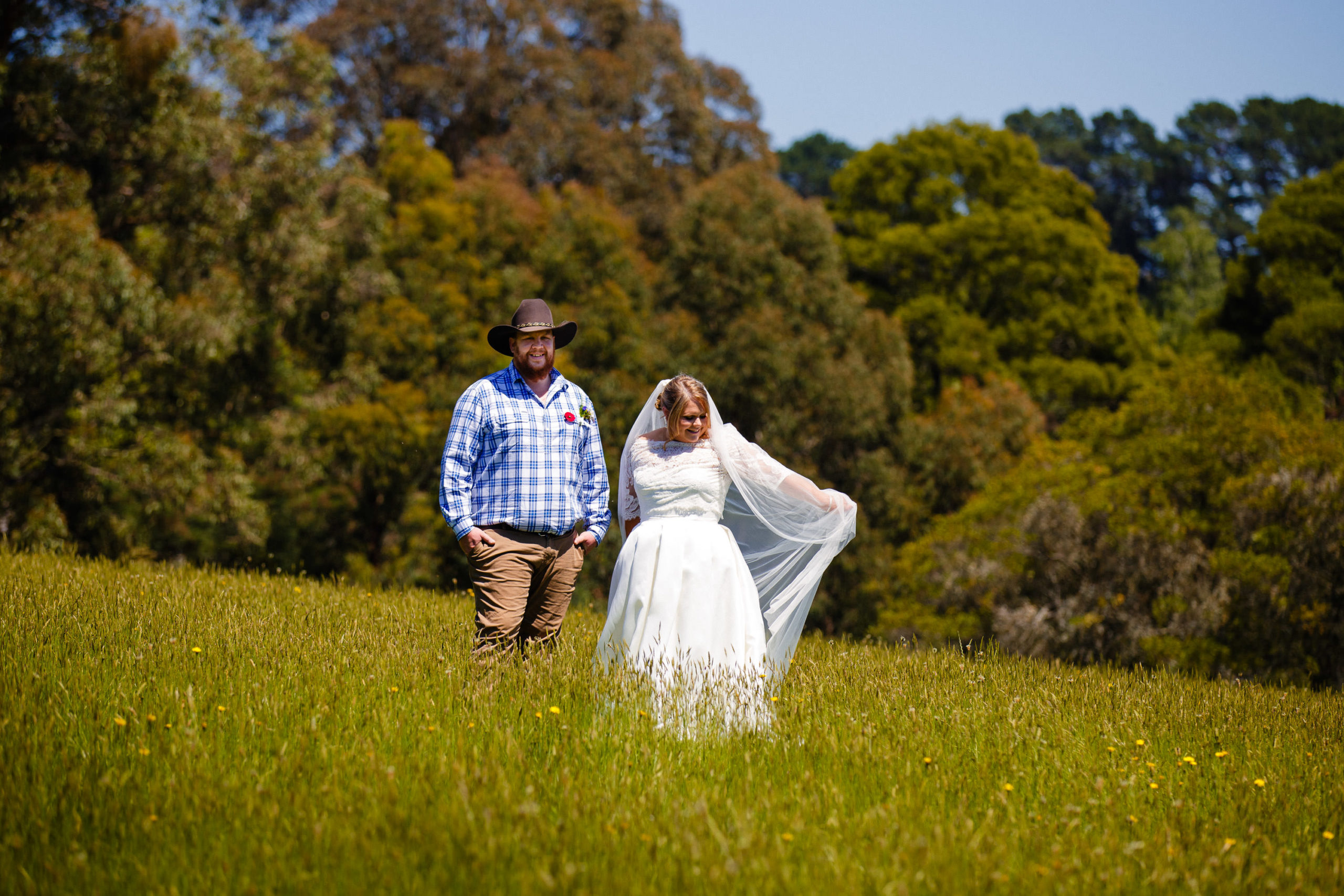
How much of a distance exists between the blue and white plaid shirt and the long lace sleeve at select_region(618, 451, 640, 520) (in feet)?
1.28

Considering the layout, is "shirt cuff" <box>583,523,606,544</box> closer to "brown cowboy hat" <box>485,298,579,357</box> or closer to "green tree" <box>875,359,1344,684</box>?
"brown cowboy hat" <box>485,298,579,357</box>

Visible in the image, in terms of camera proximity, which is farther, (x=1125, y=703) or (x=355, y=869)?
(x=1125, y=703)

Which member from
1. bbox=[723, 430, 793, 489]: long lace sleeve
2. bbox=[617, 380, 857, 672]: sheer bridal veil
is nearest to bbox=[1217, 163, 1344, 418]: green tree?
bbox=[617, 380, 857, 672]: sheer bridal veil

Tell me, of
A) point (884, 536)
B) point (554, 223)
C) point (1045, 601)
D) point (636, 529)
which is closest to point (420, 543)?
point (554, 223)

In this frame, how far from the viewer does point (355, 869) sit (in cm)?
338

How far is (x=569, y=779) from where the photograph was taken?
13.0 ft

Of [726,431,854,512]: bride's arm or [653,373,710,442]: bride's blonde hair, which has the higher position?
[653,373,710,442]: bride's blonde hair

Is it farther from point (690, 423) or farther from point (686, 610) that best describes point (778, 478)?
point (686, 610)

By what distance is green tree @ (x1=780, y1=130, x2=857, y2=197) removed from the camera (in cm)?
5478

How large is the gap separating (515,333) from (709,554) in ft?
5.55

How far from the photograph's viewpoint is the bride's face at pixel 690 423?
20.7ft

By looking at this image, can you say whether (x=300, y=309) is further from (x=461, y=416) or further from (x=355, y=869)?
(x=355, y=869)

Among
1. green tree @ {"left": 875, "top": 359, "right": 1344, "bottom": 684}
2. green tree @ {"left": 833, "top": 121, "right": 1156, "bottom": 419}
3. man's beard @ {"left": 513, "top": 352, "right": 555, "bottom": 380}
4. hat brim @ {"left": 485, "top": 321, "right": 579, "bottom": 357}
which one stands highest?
green tree @ {"left": 833, "top": 121, "right": 1156, "bottom": 419}

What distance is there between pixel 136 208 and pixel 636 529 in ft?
53.6
